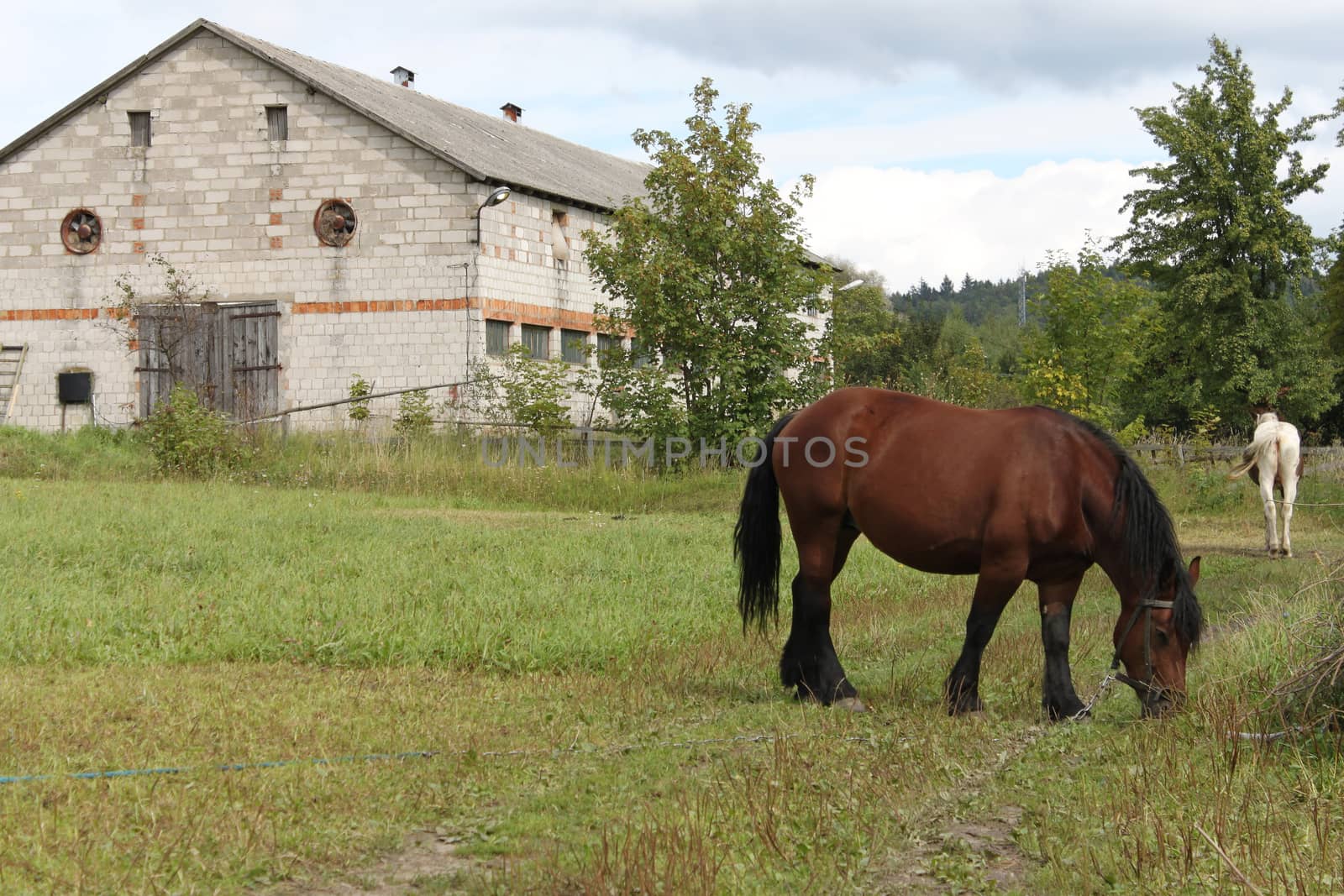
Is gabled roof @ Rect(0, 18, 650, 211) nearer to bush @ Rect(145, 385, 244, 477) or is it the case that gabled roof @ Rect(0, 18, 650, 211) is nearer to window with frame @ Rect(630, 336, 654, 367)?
window with frame @ Rect(630, 336, 654, 367)

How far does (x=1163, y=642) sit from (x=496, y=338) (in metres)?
21.1

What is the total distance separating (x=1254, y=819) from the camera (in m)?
5.32

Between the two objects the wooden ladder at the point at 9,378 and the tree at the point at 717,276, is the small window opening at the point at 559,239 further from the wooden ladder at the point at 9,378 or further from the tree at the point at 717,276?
the wooden ladder at the point at 9,378

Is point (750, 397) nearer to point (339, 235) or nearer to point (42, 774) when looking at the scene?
point (339, 235)

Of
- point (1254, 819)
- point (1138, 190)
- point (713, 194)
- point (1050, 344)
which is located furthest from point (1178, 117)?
point (1254, 819)

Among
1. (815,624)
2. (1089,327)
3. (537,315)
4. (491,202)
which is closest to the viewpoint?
(815,624)

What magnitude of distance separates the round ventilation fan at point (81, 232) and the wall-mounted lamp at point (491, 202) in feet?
27.0

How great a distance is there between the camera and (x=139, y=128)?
1093 inches

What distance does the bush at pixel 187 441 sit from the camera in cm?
1980

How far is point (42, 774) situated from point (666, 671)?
3.86m

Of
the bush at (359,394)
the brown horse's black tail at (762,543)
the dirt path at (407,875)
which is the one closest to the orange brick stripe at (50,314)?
the bush at (359,394)

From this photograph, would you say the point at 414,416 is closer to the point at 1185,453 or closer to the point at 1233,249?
the point at 1185,453

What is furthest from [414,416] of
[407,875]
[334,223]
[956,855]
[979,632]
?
[956,855]

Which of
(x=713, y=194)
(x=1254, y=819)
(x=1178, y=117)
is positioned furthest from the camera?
(x=1178, y=117)
